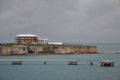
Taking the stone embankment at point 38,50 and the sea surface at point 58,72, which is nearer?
the sea surface at point 58,72

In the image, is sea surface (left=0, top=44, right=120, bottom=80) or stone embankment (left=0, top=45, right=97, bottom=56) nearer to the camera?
sea surface (left=0, top=44, right=120, bottom=80)

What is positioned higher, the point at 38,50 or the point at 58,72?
the point at 38,50

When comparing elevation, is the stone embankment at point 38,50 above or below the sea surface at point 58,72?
above

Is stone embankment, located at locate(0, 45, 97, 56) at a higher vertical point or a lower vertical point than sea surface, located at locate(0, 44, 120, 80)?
higher

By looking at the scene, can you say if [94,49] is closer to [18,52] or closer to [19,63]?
[18,52]

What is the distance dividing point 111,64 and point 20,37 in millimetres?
82181

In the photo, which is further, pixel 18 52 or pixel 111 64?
pixel 18 52

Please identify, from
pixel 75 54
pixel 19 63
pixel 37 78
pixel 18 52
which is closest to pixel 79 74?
pixel 37 78

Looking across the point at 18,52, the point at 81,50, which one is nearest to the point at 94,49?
the point at 81,50

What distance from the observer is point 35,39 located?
7219 inches

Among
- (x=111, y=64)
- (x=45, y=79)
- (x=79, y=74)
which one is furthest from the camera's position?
(x=111, y=64)

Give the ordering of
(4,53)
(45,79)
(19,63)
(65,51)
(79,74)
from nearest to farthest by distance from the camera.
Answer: (45,79) < (79,74) < (19,63) < (4,53) < (65,51)

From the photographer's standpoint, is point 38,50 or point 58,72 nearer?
point 58,72

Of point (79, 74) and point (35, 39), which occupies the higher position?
point (35, 39)
